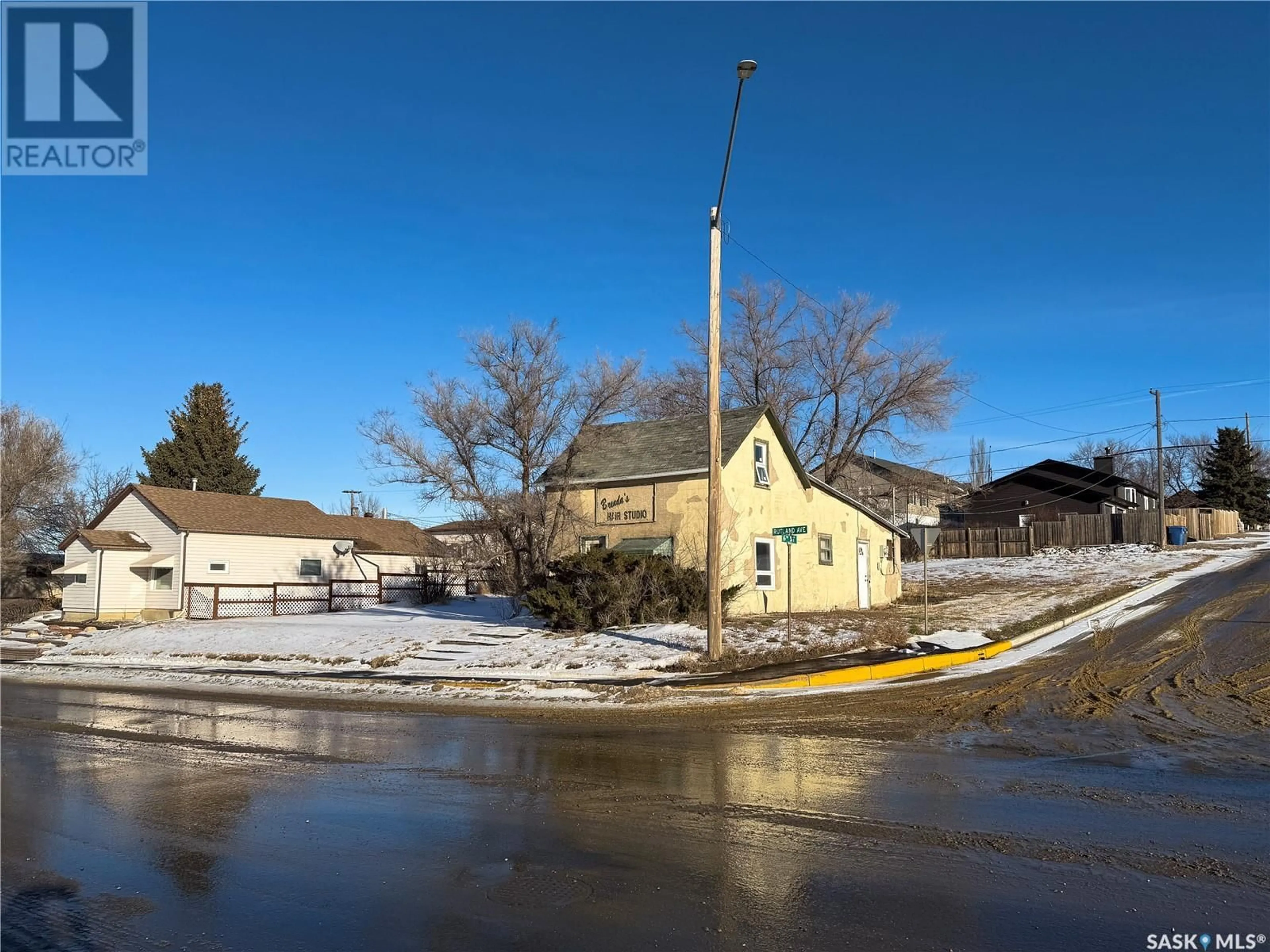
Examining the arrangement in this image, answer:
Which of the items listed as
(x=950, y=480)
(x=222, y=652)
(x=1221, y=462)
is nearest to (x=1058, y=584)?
(x=950, y=480)

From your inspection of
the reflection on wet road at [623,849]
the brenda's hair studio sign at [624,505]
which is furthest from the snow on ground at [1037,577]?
the reflection on wet road at [623,849]

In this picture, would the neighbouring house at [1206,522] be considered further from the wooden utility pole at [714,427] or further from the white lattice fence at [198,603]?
the white lattice fence at [198,603]

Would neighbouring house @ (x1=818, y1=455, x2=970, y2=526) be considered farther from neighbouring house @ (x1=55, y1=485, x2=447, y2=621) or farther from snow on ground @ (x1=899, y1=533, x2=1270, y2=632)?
neighbouring house @ (x1=55, y1=485, x2=447, y2=621)

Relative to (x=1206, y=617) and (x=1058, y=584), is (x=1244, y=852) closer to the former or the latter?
(x=1206, y=617)

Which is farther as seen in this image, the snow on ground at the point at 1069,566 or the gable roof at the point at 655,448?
the snow on ground at the point at 1069,566

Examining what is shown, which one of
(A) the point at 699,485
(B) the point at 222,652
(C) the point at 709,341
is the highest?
(C) the point at 709,341

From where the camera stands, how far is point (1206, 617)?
21.4 metres

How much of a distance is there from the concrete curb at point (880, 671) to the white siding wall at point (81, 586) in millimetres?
27672

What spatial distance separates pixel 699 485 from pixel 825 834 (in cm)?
1775

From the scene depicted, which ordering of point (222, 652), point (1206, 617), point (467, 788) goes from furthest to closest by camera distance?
point (222, 652) < point (1206, 617) < point (467, 788)

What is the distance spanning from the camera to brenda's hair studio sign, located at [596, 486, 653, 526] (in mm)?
24906

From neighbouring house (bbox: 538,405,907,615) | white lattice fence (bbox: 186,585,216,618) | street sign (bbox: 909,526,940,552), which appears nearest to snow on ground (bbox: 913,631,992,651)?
street sign (bbox: 909,526,940,552)

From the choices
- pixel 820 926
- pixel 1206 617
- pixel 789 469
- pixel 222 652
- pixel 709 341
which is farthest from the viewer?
pixel 789 469

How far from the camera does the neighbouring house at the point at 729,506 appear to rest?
24047mm
